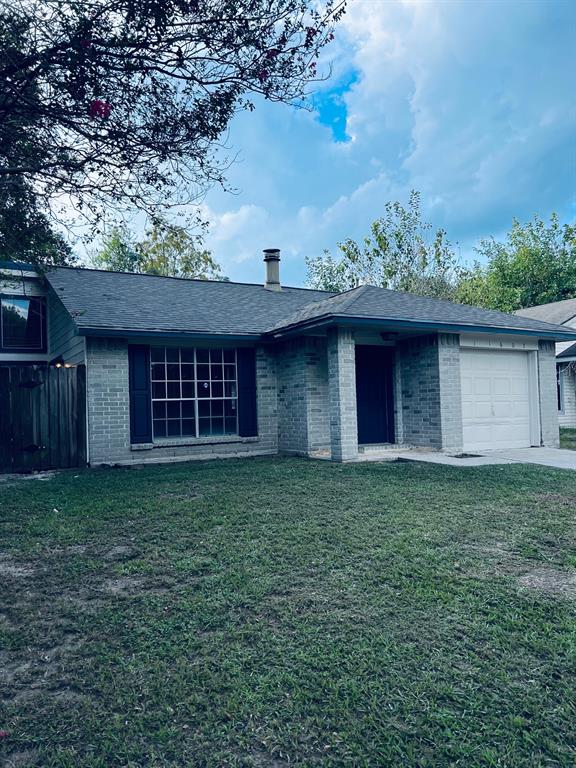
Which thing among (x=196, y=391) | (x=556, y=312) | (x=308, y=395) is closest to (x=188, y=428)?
(x=196, y=391)

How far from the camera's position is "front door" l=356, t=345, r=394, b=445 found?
11.6 m

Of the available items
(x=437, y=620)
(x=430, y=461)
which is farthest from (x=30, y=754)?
(x=430, y=461)

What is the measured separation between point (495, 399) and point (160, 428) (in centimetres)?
737

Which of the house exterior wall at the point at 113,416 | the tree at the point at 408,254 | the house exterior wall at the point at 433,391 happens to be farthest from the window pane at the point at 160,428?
the tree at the point at 408,254

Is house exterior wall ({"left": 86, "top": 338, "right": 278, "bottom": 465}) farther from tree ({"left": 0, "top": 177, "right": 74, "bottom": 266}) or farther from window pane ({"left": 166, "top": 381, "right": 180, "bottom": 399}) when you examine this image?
tree ({"left": 0, "top": 177, "right": 74, "bottom": 266})

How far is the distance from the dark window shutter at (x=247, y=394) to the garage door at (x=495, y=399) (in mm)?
4533

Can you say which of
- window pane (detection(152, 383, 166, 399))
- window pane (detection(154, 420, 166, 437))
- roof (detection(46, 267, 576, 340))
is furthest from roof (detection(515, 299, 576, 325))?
window pane (detection(154, 420, 166, 437))

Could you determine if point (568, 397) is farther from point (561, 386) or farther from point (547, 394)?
point (547, 394)

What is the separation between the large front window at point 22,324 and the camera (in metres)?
14.8

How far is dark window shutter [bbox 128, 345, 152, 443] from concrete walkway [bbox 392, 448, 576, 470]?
4.80m

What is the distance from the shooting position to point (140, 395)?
10.3 meters

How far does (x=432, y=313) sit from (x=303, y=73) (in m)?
6.60

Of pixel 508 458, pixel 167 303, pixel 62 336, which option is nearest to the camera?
pixel 508 458

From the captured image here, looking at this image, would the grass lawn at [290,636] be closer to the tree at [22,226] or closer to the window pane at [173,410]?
the tree at [22,226]
